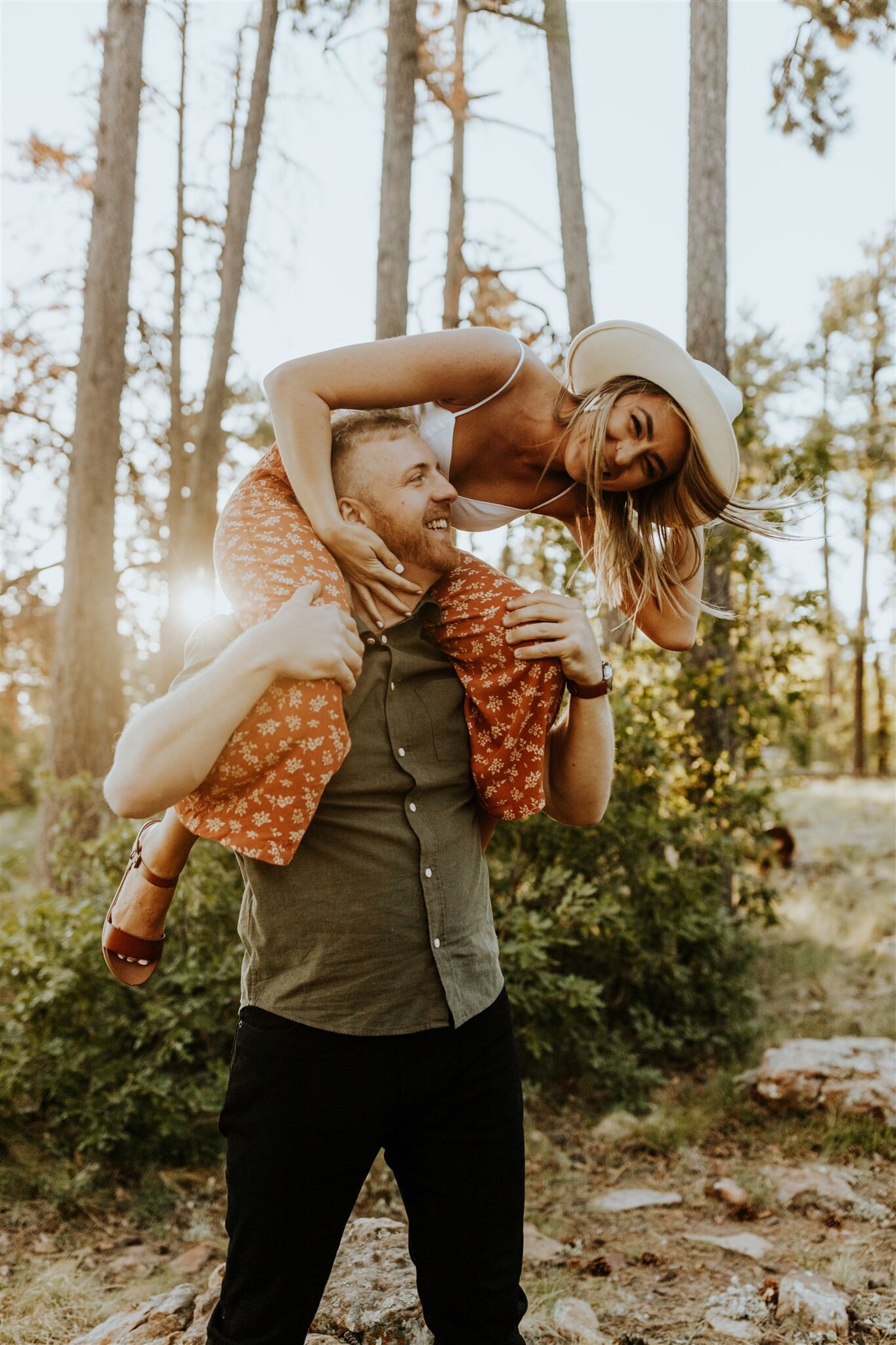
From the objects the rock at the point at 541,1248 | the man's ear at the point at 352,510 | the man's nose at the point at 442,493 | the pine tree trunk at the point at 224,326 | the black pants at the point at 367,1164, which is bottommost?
the rock at the point at 541,1248

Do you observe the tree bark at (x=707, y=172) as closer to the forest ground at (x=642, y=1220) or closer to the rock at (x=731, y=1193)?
the forest ground at (x=642, y=1220)

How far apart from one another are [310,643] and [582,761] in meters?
0.72

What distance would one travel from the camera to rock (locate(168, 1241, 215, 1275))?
343cm

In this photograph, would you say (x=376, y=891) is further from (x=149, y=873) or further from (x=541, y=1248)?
(x=541, y=1248)

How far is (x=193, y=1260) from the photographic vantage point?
351 centimetres

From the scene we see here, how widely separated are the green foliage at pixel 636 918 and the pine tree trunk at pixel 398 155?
2957 mm

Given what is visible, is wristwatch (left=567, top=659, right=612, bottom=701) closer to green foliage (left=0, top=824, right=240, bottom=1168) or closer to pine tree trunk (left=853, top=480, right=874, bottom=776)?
green foliage (left=0, top=824, right=240, bottom=1168)

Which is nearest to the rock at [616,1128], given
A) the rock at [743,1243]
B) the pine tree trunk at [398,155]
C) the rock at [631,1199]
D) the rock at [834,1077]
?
the rock at [631,1199]

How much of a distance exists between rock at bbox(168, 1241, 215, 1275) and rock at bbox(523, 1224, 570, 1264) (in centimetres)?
118

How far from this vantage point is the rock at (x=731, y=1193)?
383 cm

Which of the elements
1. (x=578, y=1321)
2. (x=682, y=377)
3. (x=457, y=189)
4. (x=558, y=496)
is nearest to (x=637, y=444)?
(x=682, y=377)

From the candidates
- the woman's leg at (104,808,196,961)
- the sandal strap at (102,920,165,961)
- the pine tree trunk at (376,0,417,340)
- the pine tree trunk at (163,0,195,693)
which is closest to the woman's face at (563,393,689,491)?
the woman's leg at (104,808,196,961)

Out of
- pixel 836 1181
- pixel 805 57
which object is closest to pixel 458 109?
pixel 805 57

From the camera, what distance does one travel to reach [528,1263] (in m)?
3.41
